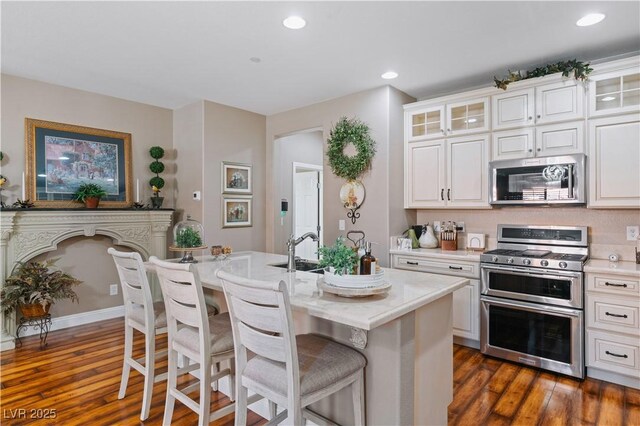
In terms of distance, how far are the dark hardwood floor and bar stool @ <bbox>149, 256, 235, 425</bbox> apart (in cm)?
35

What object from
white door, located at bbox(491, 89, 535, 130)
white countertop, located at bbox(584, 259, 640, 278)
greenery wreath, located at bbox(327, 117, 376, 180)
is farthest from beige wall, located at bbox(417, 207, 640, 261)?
greenery wreath, located at bbox(327, 117, 376, 180)

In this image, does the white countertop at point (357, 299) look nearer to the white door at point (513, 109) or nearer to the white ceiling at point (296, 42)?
the white ceiling at point (296, 42)

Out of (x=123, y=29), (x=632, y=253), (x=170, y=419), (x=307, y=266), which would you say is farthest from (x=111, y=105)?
(x=632, y=253)

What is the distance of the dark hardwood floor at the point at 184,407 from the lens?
233cm

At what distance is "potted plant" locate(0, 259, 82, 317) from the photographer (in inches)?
134

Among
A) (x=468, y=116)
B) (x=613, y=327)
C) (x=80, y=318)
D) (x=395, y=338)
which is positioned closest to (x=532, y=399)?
(x=613, y=327)

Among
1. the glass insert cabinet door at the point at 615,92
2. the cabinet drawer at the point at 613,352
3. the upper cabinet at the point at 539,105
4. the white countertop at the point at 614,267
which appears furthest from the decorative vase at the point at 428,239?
the glass insert cabinet door at the point at 615,92

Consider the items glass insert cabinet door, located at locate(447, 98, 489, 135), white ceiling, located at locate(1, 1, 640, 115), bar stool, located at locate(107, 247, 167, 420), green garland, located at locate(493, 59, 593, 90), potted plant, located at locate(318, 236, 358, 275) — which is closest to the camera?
potted plant, located at locate(318, 236, 358, 275)

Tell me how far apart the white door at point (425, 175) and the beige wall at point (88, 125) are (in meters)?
3.11

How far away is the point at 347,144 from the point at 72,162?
3074 mm

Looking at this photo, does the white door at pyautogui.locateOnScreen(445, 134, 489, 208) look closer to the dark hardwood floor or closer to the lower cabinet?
the lower cabinet

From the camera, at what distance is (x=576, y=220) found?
11.1 feet

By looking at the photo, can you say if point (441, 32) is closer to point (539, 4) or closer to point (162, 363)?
point (539, 4)

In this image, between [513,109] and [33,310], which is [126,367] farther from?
[513,109]
